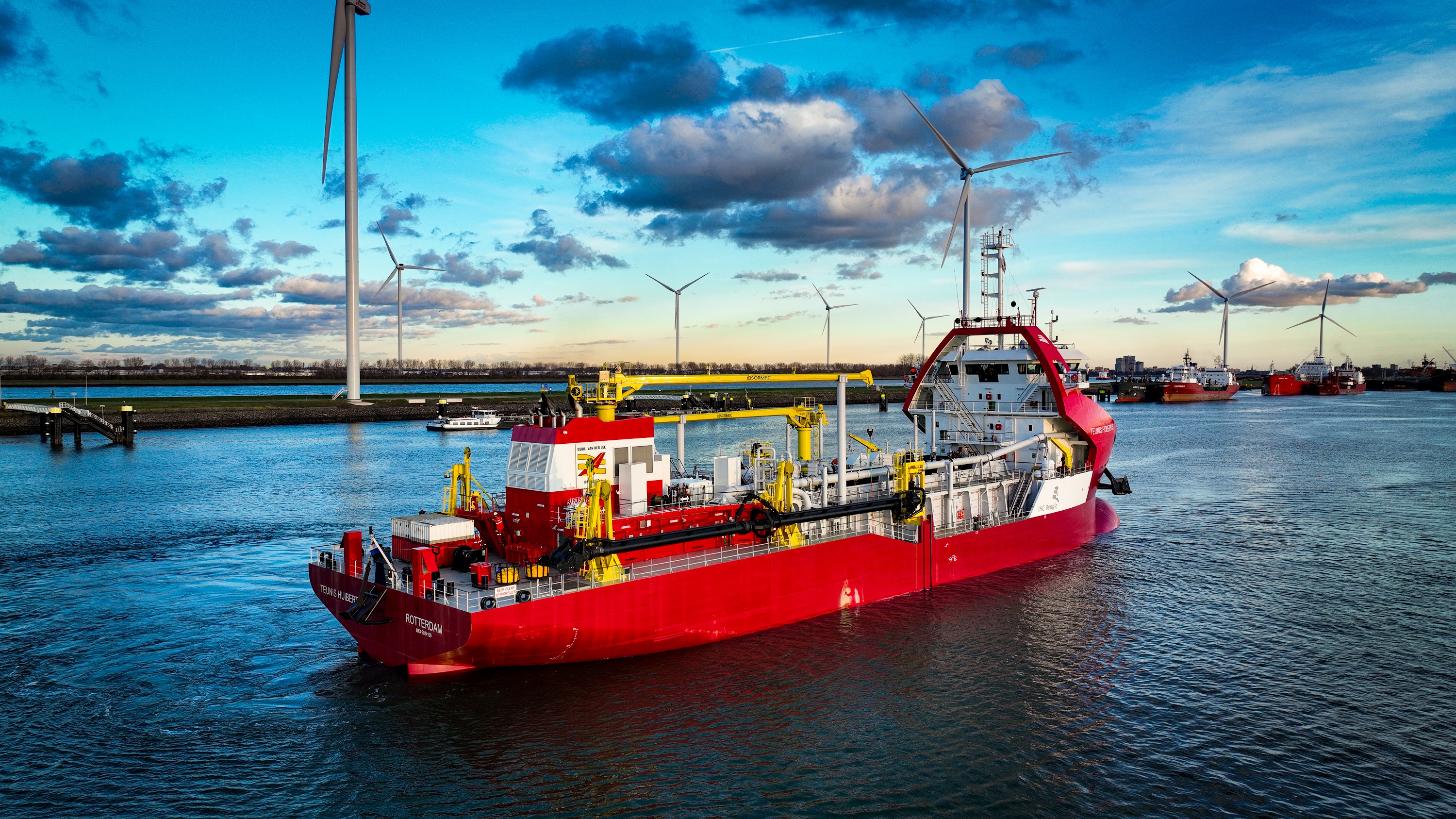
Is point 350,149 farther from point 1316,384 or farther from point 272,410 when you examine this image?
point 1316,384

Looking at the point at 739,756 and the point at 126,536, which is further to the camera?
the point at 126,536

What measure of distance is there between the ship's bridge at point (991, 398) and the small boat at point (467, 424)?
72.7 m

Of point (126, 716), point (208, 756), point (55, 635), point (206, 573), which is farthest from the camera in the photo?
point (206, 573)

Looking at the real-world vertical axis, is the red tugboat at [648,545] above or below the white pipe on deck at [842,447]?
below

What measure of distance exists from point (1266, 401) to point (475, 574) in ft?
618

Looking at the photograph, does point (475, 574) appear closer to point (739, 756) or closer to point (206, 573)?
point (739, 756)

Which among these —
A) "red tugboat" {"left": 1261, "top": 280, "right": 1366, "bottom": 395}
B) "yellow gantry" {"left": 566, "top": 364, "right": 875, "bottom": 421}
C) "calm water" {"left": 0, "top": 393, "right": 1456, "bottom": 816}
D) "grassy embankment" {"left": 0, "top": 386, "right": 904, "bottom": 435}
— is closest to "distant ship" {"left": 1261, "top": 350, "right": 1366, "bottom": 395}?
"red tugboat" {"left": 1261, "top": 280, "right": 1366, "bottom": 395}

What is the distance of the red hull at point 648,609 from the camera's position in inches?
721

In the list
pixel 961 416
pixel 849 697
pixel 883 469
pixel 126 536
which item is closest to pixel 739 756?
pixel 849 697

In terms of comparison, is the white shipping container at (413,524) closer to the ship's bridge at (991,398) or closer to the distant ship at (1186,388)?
the ship's bridge at (991,398)

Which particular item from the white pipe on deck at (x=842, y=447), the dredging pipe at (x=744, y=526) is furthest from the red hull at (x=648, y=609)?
the white pipe on deck at (x=842, y=447)

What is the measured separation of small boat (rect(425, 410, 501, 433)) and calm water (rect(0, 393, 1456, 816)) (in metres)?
60.3

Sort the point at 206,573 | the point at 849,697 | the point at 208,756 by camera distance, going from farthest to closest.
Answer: the point at 206,573
the point at 849,697
the point at 208,756

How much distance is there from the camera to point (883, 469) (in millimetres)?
31406
